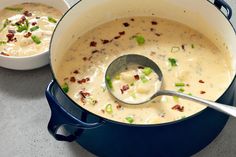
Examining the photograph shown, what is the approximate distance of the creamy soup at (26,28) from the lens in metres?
1.13

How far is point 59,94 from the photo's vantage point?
91 cm

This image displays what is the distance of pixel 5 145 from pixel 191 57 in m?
0.46

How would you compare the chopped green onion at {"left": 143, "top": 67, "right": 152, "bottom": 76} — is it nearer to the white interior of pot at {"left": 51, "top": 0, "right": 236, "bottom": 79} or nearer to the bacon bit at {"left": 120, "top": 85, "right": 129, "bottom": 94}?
the bacon bit at {"left": 120, "top": 85, "right": 129, "bottom": 94}

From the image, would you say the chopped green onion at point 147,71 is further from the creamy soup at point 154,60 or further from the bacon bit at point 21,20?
the bacon bit at point 21,20

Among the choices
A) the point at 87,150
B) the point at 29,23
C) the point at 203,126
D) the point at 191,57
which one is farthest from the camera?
the point at 29,23

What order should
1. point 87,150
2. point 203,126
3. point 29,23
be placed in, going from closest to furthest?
point 203,126 < point 87,150 < point 29,23

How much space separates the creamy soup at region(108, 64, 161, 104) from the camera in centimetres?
96

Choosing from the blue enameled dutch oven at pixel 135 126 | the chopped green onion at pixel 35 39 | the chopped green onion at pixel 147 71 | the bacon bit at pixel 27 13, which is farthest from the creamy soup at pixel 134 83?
the bacon bit at pixel 27 13

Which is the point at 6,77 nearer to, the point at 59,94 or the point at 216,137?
the point at 59,94

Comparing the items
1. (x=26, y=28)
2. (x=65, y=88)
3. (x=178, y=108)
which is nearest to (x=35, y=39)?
(x=26, y=28)

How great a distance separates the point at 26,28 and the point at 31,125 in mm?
274

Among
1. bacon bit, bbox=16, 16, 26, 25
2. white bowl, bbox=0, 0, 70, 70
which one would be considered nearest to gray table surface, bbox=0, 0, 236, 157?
white bowl, bbox=0, 0, 70, 70

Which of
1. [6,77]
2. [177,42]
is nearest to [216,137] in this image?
[177,42]

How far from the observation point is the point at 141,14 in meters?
1.18
